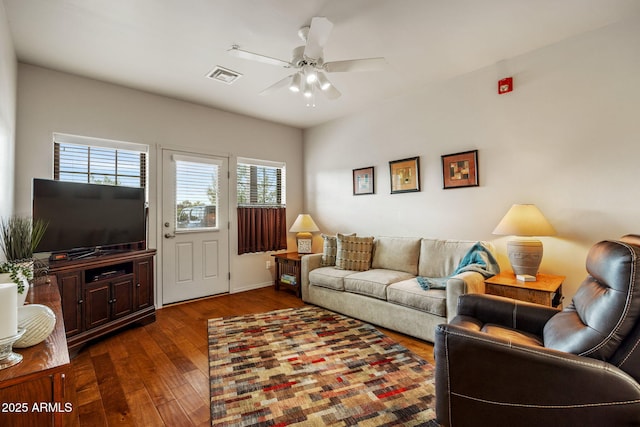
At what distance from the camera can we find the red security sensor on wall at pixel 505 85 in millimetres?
2898

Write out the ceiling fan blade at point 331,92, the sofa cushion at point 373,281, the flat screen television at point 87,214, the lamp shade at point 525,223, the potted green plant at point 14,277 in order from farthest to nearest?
the sofa cushion at point 373,281, the ceiling fan blade at point 331,92, the flat screen television at point 87,214, the lamp shade at point 525,223, the potted green plant at point 14,277

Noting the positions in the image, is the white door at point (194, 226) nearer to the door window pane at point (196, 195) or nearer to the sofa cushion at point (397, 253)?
the door window pane at point (196, 195)

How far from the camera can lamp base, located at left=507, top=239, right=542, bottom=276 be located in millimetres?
2461

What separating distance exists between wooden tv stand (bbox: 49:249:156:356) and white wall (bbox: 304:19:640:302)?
2932 millimetres

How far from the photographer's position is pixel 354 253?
3625 millimetres

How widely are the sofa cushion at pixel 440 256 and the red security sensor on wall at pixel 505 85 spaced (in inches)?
60.5

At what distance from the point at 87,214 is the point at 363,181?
3234 mm

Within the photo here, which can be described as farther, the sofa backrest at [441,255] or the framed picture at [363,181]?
the framed picture at [363,181]

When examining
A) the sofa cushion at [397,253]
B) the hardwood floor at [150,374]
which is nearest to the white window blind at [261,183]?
the hardwood floor at [150,374]

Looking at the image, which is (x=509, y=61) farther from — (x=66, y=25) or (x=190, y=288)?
(x=190, y=288)

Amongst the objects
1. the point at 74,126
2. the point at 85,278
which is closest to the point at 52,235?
the point at 85,278

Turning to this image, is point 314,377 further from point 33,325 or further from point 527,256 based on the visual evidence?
point 527,256

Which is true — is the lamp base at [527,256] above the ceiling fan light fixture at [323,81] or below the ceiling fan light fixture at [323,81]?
below

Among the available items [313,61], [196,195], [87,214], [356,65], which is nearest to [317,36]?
[313,61]
